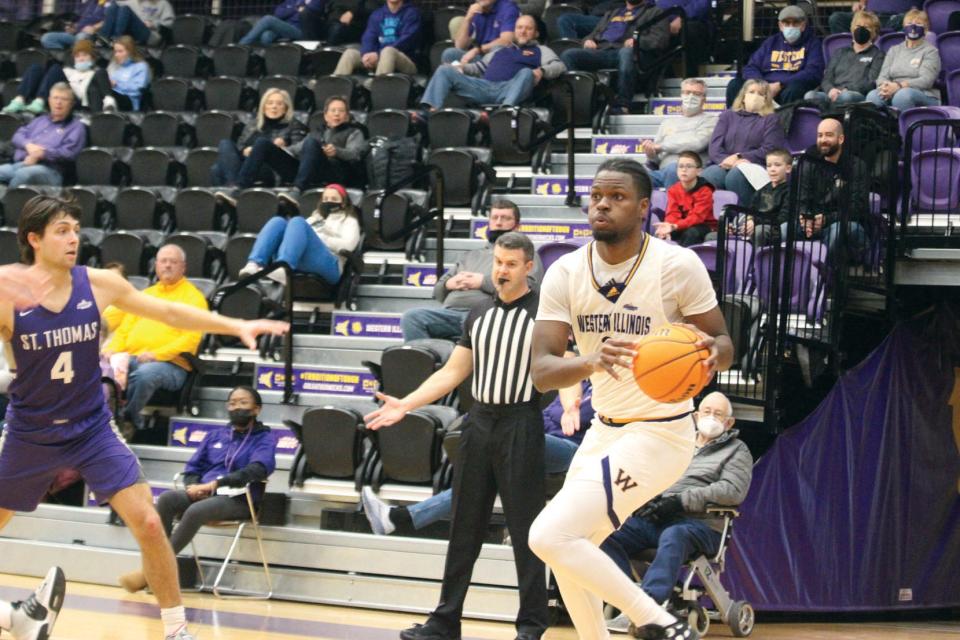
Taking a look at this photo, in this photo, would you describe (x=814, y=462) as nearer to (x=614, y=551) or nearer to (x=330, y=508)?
(x=614, y=551)

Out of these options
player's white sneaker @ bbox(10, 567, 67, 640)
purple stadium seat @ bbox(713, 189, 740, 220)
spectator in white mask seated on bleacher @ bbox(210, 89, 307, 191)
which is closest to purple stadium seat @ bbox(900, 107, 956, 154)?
purple stadium seat @ bbox(713, 189, 740, 220)

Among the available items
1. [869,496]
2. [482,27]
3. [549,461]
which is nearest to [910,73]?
[869,496]

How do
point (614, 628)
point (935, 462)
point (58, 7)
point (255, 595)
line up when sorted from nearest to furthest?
point (614, 628)
point (255, 595)
point (935, 462)
point (58, 7)

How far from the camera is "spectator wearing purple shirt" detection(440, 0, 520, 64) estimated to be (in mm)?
13250

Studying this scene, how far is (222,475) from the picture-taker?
8.49 metres

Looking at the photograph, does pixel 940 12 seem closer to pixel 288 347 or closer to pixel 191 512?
pixel 288 347

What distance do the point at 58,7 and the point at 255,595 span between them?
12519 millimetres

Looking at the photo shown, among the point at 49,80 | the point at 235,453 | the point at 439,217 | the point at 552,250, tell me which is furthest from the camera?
the point at 49,80

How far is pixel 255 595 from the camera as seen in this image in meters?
8.29

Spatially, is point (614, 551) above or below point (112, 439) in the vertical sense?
below

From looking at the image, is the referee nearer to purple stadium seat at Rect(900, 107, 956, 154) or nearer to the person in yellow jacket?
the person in yellow jacket

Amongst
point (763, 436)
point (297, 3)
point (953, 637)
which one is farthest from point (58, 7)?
point (953, 637)

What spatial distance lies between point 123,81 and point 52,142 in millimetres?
1571

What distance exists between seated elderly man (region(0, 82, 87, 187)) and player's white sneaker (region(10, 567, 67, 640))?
25.2 feet
